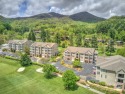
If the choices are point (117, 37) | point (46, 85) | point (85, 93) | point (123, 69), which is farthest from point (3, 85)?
point (117, 37)

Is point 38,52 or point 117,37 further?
point 117,37

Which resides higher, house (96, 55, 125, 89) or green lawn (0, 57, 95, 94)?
house (96, 55, 125, 89)

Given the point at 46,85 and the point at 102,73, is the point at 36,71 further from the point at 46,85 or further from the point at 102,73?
the point at 102,73

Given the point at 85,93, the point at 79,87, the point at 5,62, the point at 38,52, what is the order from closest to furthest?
the point at 85,93 → the point at 79,87 → the point at 5,62 → the point at 38,52

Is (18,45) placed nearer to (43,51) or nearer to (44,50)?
(43,51)

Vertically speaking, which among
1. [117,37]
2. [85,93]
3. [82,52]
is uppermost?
[117,37]

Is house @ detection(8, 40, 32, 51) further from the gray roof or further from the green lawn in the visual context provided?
the gray roof

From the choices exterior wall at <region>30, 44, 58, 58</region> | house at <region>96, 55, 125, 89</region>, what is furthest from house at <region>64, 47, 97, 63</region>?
house at <region>96, 55, 125, 89</region>
